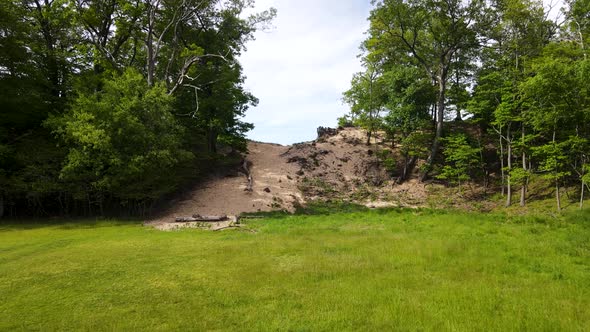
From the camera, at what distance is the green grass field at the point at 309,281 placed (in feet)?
17.3

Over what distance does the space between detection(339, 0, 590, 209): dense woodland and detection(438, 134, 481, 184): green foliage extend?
10cm

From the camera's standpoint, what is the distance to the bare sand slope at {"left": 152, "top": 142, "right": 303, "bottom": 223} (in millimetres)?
21094

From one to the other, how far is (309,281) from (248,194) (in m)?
17.4

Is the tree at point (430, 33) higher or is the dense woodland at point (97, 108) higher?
the tree at point (430, 33)

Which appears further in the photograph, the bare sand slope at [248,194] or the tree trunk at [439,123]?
the tree trunk at [439,123]

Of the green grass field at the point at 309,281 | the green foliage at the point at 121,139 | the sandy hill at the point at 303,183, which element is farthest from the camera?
the sandy hill at the point at 303,183

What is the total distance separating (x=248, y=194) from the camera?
24.1 metres

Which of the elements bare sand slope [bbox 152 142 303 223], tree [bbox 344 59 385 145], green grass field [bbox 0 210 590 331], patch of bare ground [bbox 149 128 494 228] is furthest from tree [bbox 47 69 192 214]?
tree [bbox 344 59 385 145]

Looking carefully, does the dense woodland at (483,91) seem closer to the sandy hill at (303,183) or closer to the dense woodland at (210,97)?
A: the dense woodland at (210,97)

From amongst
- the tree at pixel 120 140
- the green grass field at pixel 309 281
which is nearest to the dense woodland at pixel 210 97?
the tree at pixel 120 140

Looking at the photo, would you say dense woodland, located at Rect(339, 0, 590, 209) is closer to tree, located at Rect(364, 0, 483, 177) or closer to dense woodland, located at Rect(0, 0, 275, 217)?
tree, located at Rect(364, 0, 483, 177)

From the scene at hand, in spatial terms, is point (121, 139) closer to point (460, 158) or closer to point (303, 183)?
point (303, 183)

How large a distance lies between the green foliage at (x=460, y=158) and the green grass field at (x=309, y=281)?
1405 centimetres

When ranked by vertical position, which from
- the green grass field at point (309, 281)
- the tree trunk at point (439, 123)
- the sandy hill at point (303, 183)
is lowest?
the green grass field at point (309, 281)
